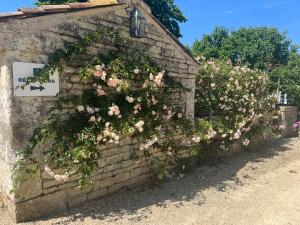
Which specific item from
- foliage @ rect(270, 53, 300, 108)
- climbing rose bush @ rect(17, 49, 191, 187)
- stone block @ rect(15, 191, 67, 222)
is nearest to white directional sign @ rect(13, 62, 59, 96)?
climbing rose bush @ rect(17, 49, 191, 187)

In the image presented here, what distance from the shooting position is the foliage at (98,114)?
169 inches

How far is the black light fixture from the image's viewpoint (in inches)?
220

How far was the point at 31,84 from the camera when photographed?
4168mm

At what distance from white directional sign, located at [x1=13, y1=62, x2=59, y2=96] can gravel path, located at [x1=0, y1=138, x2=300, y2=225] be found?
1.77 metres

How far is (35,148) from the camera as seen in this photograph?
4238 mm

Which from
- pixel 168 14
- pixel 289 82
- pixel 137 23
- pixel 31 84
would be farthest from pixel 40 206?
pixel 168 14

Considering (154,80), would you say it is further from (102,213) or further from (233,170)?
(233,170)

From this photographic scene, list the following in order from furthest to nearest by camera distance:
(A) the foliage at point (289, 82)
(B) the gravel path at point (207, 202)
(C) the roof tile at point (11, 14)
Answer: (A) the foliage at point (289, 82)
(B) the gravel path at point (207, 202)
(C) the roof tile at point (11, 14)

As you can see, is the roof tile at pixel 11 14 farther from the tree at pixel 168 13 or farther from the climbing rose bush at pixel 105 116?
the tree at pixel 168 13

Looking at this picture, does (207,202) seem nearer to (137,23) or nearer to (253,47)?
(137,23)

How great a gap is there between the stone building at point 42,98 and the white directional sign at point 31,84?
45 mm

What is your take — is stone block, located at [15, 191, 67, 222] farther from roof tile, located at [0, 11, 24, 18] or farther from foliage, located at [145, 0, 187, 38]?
foliage, located at [145, 0, 187, 38]

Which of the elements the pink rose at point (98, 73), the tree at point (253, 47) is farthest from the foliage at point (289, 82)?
the pink rose at point (98, 73)

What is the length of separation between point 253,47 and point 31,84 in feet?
58.6
